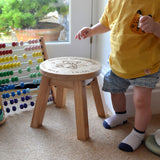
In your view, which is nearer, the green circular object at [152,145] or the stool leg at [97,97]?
the green circular object at [152,145]

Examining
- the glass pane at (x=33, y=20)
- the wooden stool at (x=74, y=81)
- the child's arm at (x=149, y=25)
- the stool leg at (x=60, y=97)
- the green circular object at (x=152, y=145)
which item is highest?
the child's arm at (x=149, y=25)

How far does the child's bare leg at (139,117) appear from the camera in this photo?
90cm

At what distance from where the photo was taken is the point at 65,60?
108 cm

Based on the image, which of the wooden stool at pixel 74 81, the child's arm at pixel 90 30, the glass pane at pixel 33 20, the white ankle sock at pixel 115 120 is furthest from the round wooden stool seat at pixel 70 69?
the glass pane at pixel 33 20

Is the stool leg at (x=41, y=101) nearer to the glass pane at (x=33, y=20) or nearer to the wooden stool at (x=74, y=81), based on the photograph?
the wooden stool at (x=74, y=81)

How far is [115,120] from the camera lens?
1060 mm

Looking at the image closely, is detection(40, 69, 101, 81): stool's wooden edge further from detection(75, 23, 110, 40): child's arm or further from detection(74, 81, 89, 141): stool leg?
detection(75, 23, 110, 40): child's arm

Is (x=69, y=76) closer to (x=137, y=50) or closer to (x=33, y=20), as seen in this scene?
(x=137, y=50)

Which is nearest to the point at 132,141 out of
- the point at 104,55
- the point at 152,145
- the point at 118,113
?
the point at 152,145

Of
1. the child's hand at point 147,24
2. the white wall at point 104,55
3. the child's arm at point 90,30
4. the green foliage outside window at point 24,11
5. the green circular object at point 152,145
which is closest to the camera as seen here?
the child's hand at point 147,24

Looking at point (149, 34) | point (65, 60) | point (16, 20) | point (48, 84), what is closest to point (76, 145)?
point (48, 84)

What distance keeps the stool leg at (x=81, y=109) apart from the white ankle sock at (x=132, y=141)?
0.50ft

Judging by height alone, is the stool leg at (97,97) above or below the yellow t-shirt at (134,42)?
below

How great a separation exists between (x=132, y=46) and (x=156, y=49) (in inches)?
3.5
